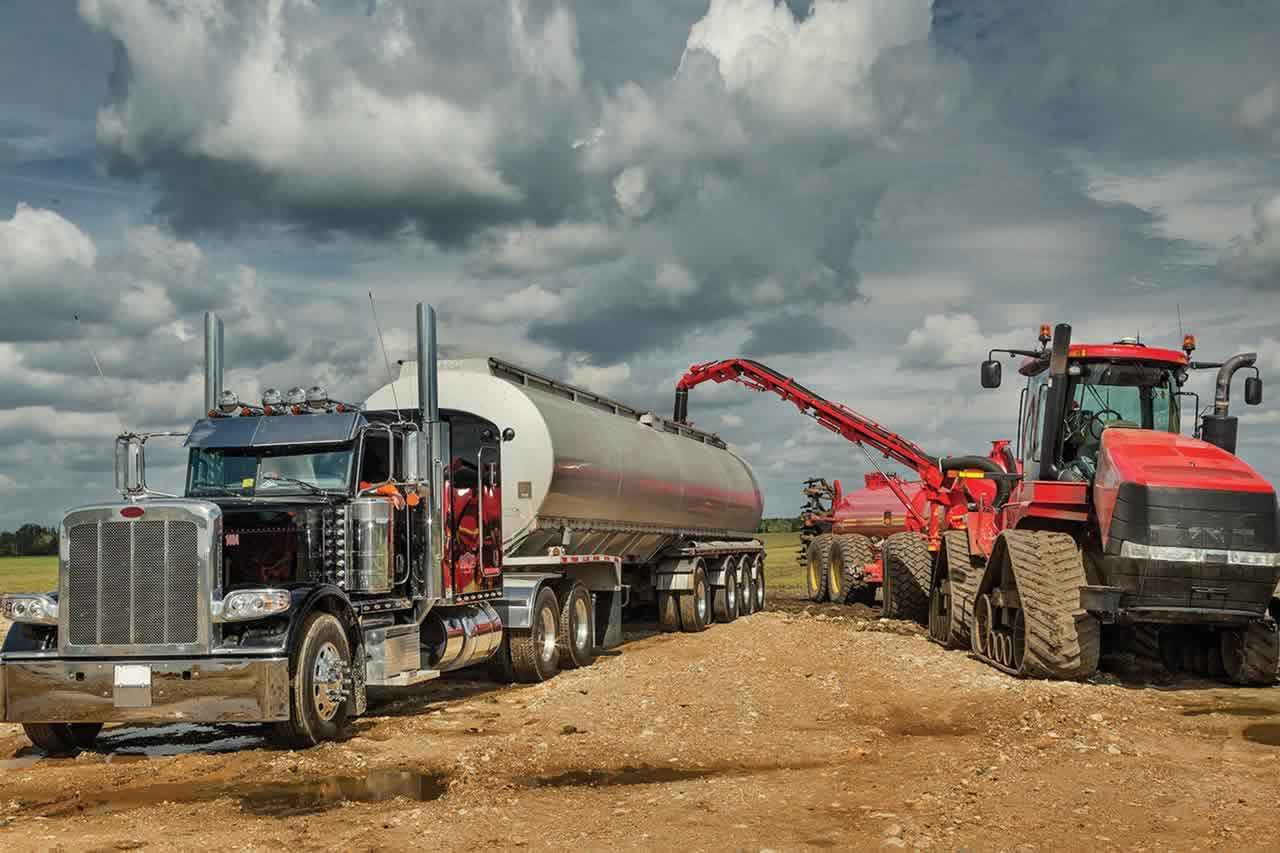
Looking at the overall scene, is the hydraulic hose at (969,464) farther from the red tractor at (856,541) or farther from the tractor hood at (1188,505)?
the tractor hood at (1188,505)

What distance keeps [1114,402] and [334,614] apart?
9.91 m

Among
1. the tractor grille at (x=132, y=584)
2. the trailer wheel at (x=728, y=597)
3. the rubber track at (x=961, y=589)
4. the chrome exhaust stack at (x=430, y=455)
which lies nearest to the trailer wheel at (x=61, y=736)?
the tractor grille at (x=132, y=584)

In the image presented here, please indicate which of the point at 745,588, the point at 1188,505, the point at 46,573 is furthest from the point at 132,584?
the point at 46,573

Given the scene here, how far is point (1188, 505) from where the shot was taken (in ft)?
45.9

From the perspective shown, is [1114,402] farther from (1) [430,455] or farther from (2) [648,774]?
(2) [648,774]

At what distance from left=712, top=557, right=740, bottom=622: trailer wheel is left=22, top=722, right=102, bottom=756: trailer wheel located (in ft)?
51.9

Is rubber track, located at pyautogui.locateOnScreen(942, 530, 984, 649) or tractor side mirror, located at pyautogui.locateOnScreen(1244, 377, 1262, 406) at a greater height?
tractor side mirror, located at pyautogui.locateOnScreen(1244, 377, 1262, 406)

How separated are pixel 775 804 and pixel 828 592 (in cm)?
2193

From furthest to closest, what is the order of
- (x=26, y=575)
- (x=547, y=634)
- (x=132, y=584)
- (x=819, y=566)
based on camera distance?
(x=26, y=575) < (x=819, y=566) < (x=547, y=634) < (x=132, y=584)

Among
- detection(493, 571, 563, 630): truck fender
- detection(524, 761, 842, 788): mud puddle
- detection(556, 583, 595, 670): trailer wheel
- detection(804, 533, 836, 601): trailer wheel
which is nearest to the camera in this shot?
detection(524, 761, 842, 788): mud puddle

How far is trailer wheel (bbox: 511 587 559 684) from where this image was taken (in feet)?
51.6

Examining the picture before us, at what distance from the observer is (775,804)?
28.0 feet

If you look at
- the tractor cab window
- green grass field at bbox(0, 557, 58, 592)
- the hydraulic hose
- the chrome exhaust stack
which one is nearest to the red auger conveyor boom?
the hydraulic hose

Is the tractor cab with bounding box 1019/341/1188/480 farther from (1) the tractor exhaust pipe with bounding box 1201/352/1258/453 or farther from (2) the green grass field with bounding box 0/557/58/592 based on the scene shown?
(2) the green grass field with bounding box 0/557/58/592
